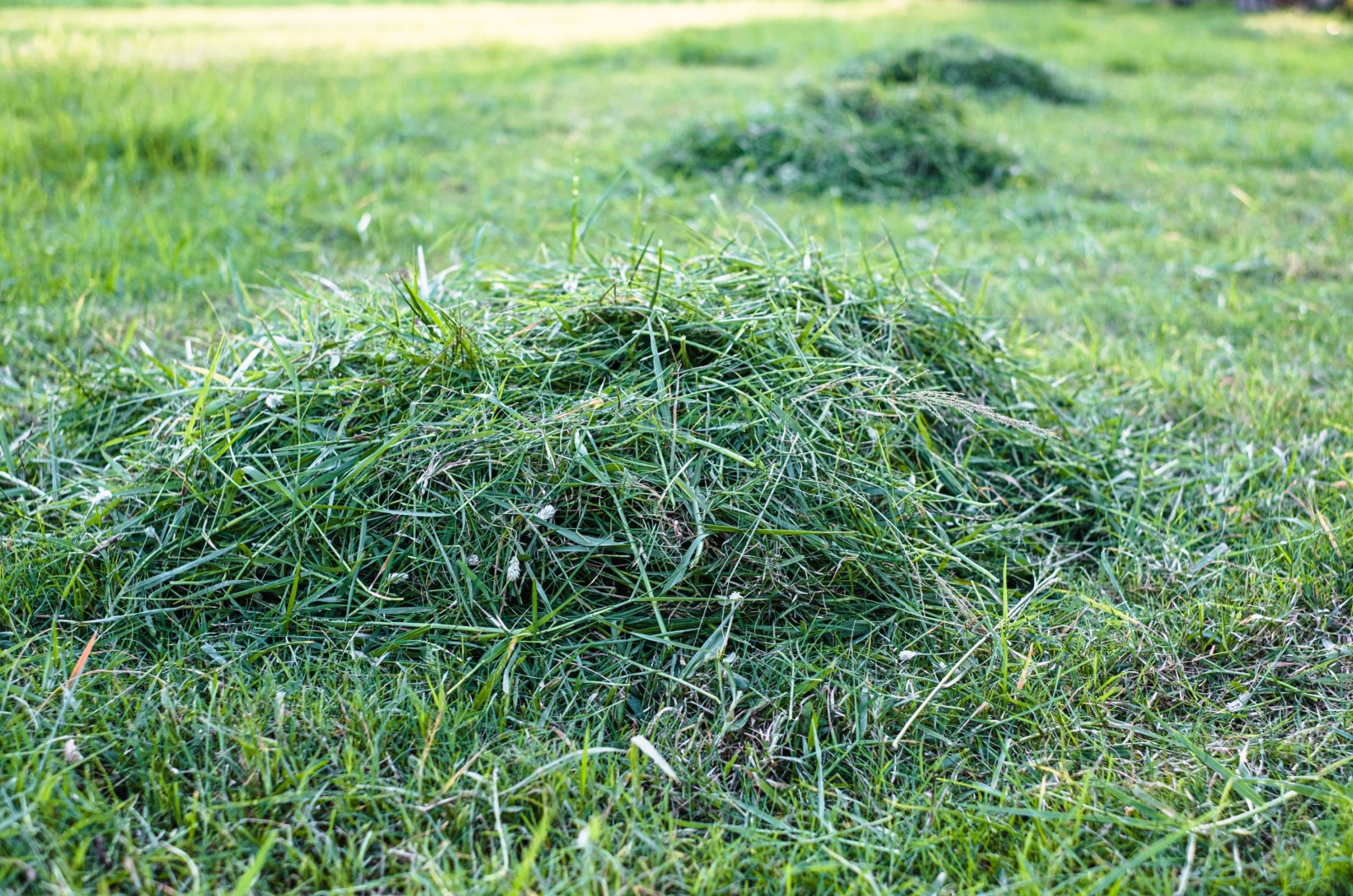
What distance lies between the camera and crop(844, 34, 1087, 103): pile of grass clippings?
6.99 meters

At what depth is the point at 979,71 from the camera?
282 inches

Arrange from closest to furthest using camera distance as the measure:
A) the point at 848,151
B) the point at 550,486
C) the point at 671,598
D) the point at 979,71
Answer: the point at 671,598
the point at 550,486
the point at 848,151
the point at 979,71

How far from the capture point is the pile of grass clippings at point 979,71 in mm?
6992

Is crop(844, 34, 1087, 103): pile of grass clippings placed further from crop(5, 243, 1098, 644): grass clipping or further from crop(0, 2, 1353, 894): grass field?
crop(5, 243, 1098, 644): grass clipping

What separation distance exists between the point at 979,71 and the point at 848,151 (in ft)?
9.16

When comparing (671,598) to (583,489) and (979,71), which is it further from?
(979,71)

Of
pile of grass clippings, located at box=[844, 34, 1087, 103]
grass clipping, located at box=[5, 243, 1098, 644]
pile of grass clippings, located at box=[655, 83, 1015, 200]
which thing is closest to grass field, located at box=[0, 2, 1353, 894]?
grass clipping, located at box=[5, 243, 1098, 644]

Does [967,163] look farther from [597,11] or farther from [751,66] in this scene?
[597,11]

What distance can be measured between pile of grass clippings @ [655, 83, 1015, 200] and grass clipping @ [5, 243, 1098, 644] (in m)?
2.77

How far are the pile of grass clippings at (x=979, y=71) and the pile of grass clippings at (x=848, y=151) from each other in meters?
1.68

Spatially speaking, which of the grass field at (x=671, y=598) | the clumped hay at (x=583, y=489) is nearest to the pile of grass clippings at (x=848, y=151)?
the grass field at (x=671, y=598)

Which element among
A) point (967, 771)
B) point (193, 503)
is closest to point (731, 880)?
point (967, 771)

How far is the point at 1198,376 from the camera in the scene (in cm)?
305

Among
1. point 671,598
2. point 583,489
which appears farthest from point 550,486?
point 671,598
